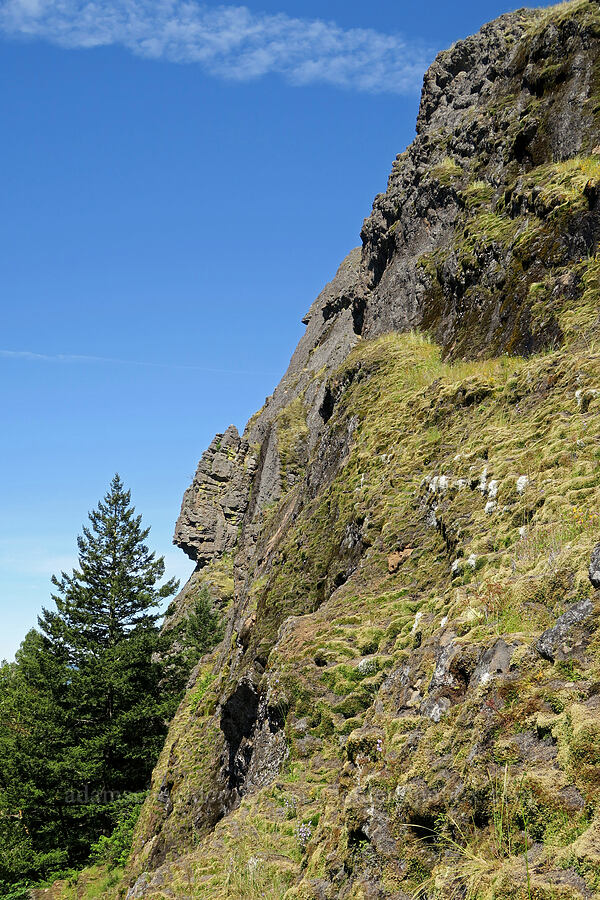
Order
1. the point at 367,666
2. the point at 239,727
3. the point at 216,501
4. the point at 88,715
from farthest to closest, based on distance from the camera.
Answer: the point at 216,501 → the point at 88,715 → the point at 239,727 → the point at 367,666

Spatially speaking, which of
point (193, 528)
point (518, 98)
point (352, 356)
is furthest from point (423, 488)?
point (193, 528)

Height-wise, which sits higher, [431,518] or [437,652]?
[431,518]

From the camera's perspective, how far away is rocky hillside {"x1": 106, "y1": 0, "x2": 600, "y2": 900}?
12.3ft

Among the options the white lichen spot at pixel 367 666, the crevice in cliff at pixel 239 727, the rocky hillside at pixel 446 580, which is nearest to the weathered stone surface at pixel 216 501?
the rocky hillside at pixel 446 580

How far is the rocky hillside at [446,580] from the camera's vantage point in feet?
12.3

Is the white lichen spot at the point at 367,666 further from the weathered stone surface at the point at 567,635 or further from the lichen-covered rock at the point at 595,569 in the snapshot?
the lichen-covered rock at the point at 595,569

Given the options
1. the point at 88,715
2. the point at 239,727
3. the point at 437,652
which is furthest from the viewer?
the point at 88,715

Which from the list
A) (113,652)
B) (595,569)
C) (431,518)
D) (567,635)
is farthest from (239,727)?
(113,652)

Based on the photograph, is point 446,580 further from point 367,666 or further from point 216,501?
point 216,501

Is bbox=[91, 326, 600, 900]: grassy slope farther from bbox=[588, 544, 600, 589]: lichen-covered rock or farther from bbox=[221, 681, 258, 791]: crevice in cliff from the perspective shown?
bbox=[221, 681, 258, 791]: crevice in cliff

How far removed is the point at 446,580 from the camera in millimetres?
7559

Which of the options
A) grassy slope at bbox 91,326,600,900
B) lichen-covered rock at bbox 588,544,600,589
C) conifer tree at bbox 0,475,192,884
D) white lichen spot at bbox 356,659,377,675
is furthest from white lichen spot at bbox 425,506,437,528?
conifer tree at bbox 0,475,192,884

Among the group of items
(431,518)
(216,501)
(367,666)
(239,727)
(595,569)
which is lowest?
(239,727)

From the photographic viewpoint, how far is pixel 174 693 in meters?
32.8
